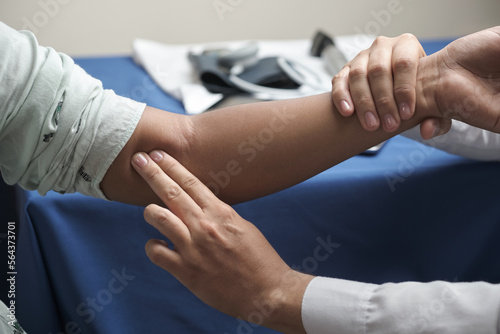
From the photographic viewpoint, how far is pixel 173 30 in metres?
2.35

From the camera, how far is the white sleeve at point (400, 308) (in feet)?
2.00

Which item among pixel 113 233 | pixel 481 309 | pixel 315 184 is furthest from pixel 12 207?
pixel 481 309

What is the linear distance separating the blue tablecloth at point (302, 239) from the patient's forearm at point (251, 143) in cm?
9

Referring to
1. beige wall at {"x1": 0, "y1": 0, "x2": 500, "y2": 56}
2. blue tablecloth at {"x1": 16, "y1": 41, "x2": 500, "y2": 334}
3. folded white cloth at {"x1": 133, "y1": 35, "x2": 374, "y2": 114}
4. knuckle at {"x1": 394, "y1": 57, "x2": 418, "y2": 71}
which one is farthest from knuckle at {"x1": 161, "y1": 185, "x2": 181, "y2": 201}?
beige wall at {"x1": 0, "y1": 0, "x2": 500, "y2": 56}

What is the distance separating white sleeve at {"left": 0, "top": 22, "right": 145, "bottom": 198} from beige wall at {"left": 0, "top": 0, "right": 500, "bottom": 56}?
1.57 metres

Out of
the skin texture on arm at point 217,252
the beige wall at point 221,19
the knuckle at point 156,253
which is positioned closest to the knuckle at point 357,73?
the skin texture on arm at point 217,252

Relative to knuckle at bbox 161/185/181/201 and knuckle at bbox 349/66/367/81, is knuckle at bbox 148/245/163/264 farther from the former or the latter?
knuckle at bbox 349/66/367/81

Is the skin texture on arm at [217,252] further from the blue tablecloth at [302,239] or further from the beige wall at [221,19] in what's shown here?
the beige wall at [221,19]

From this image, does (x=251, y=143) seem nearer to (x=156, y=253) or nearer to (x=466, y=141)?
(x=156, y=253)

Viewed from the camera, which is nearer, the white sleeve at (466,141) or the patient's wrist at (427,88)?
the patient's wrist at (427,88)

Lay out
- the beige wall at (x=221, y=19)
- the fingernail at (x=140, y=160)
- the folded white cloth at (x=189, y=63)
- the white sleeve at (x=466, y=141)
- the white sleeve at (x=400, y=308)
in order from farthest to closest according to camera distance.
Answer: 1. the beige wall at (x=221, y=19)
2. the folded white cloth at (x=189, y=63)
3. the white sleeve at (x=466, y=141)
4. the fingernail at (x=140, y=160)
5. the white sleeve at (x=400, y=308)

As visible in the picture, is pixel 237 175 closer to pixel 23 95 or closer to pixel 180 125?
pixel 180 125

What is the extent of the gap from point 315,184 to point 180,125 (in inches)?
10.7

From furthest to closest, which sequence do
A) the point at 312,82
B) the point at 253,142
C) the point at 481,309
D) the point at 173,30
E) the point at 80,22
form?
the point at 173,30, the point at 80,22, the point at 312,82, the point at 253,142, the point at 481,309
